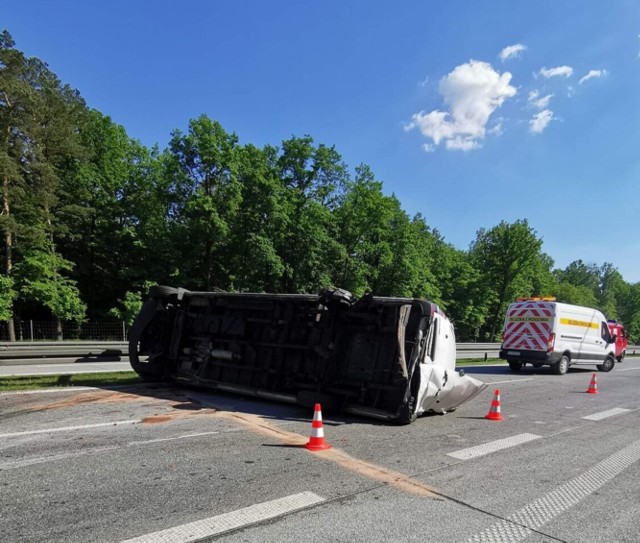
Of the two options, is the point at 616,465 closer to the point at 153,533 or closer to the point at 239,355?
the point at 153,533

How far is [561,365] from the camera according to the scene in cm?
1702

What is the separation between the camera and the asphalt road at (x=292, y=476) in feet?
10.5

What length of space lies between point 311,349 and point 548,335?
41.0 ft

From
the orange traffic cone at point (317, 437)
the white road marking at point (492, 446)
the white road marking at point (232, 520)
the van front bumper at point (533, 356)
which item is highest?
the van front bumper at point (533, 356)

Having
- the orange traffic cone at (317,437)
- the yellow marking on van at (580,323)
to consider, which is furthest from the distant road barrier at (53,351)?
the yellow marking on van at (580,323)

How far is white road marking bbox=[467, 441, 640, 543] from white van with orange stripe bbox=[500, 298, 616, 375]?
11.8 metres

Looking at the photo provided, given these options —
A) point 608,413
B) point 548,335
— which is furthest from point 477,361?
point 608,413

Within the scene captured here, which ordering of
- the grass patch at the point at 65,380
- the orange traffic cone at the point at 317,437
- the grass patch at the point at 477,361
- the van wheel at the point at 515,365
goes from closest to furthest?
the orange traffic cone at the point at 317,437 → the grass patch at the point at 65,380 → the van wheel at the point at 515,365 → the grass patch at the point at 477,361

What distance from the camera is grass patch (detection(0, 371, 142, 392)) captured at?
28.3ft

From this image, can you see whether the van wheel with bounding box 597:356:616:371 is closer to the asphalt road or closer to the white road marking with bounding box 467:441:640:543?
the asphalt road

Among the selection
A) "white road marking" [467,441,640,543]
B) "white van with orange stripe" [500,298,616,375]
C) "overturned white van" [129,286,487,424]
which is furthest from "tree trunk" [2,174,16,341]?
"white road marking" [467,441,640,543]

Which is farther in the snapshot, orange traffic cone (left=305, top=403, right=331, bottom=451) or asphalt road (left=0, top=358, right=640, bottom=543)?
orange traffic cone (left=305, top=403, right=331, bottom=451)

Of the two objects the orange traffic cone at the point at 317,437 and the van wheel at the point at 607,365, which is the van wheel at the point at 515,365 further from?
the orange traffic cone at the point at 317,437

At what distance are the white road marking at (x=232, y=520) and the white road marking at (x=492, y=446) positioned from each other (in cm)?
231
